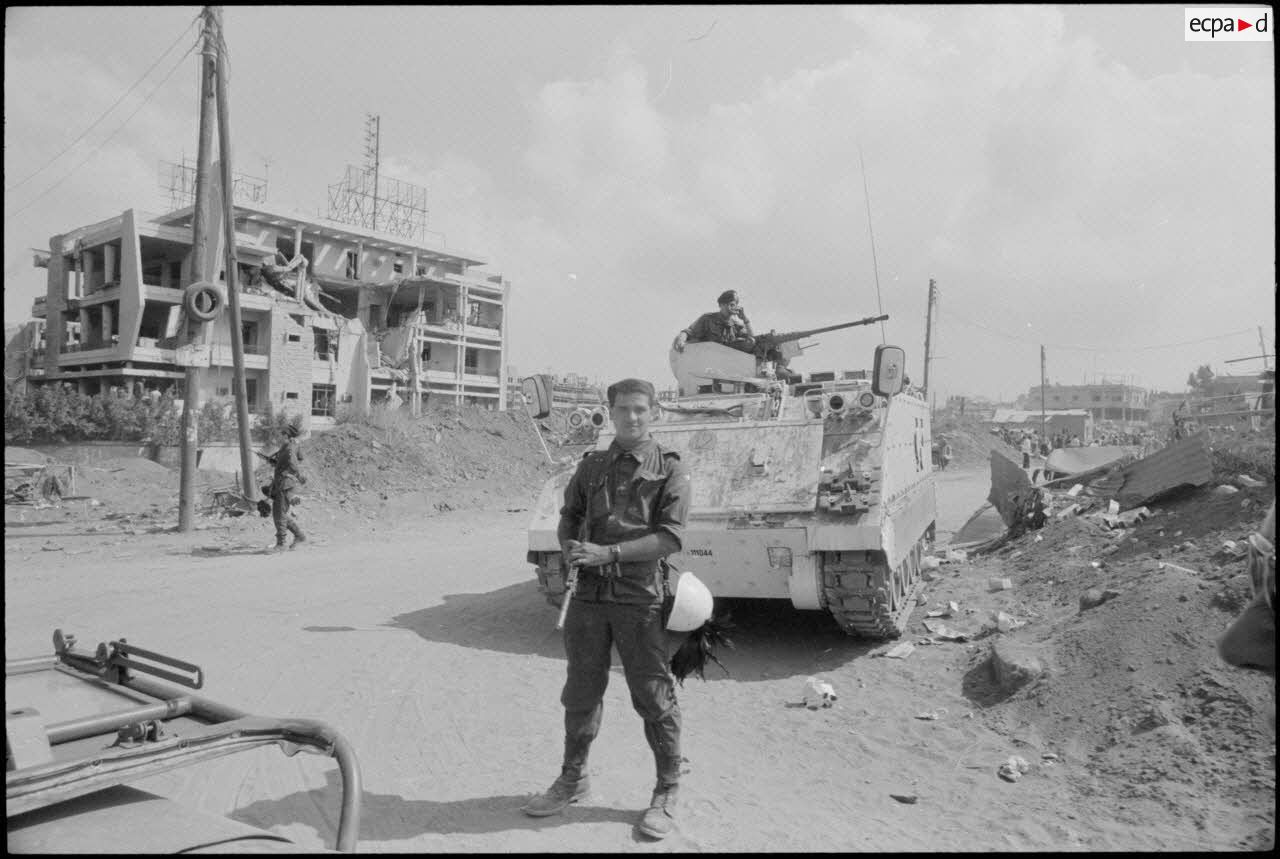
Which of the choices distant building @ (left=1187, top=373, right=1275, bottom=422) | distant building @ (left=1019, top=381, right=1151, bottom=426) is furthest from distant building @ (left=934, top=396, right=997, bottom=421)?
distant building @ (left=1187, top=373, right=1275, bottom=422)

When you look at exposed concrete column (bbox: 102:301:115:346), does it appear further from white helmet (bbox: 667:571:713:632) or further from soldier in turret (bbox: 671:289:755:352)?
white helmet (bbox: 667:571:713:632)

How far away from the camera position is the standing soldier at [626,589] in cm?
364

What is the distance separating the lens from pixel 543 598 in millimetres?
8484

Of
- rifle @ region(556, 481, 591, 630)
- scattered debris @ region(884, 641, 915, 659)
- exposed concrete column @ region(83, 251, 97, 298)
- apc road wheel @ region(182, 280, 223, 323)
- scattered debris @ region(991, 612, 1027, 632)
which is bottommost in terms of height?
scattered debris @ region(884, 641, 915, 659)

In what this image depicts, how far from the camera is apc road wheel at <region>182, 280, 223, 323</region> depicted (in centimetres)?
1282

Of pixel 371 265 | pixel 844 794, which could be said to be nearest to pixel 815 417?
pixel 844 794

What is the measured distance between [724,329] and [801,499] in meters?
3.18

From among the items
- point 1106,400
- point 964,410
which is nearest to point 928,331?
point 964,410

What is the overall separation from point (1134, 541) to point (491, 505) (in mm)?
13075

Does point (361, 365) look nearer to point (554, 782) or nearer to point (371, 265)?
point (371, 265)

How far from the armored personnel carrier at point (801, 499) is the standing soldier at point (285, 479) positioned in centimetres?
578

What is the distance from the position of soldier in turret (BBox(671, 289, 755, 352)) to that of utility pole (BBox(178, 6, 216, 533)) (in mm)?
8478

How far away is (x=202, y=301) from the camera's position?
13.3 metres

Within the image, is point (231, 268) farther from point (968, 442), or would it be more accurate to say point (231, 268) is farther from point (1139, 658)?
point (968, 442)
